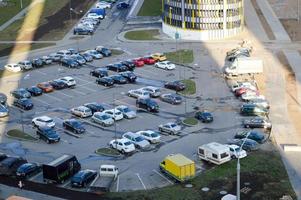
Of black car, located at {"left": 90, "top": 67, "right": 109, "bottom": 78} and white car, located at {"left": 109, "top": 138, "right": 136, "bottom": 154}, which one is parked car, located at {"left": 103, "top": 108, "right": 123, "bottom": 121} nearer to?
white car, located at {"left": 109, "top": 138, "right": 136, "bottom": 154}

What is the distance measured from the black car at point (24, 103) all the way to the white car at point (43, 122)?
5506mm

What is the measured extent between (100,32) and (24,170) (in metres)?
62.1

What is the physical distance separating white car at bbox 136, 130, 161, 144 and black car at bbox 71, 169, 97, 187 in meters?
9.49

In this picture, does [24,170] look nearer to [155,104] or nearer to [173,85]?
[155,104]

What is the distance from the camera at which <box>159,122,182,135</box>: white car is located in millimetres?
61334

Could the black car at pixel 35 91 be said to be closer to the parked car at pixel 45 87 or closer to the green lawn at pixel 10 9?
the parked car at pixel 45 87

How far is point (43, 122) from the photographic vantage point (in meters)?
64.4

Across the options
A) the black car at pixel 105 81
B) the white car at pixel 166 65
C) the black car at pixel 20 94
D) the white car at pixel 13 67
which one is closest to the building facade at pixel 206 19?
the white car at pixel 166 65

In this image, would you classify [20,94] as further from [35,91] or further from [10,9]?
[10,9]

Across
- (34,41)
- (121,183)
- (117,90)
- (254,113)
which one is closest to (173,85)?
(117,90)

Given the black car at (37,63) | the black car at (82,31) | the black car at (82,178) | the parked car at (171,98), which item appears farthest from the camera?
the black car at (82,31)

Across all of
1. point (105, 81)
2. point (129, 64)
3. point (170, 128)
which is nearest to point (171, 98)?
point (170, 128)

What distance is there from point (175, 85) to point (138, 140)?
61.2ft

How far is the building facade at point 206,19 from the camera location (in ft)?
333
